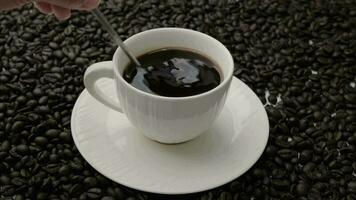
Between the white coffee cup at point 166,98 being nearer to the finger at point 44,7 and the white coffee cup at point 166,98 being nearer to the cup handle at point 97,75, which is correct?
the cup handle at point 97,75

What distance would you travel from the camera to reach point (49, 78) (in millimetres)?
1271

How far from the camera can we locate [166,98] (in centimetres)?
89

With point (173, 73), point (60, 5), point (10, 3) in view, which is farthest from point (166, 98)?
point (10, 3)

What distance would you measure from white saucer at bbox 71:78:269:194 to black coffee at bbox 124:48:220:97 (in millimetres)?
126

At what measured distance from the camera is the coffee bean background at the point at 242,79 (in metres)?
1.04

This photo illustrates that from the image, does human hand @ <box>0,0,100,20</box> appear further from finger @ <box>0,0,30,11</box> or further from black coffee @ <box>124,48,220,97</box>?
black coffee @ <box>124,48,220,97</box>

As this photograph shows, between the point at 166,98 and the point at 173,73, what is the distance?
0.10 meters

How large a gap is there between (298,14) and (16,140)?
84cm

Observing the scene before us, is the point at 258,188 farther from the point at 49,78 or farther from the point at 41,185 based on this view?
the point at 49,78

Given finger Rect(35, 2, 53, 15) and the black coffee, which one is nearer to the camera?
the black coffee

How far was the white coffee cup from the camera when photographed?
2.99 feet

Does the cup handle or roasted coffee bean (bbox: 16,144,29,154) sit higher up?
the cup handle

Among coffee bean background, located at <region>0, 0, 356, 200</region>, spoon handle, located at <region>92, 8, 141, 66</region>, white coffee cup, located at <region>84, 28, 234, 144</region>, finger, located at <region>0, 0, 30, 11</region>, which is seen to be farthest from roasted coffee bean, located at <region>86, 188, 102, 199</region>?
finger, located at <region>0, 0, 30, 11</region>

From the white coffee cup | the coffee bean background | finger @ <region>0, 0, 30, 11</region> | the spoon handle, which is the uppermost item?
finger @ <region>0, 0, 30, 11</region>
